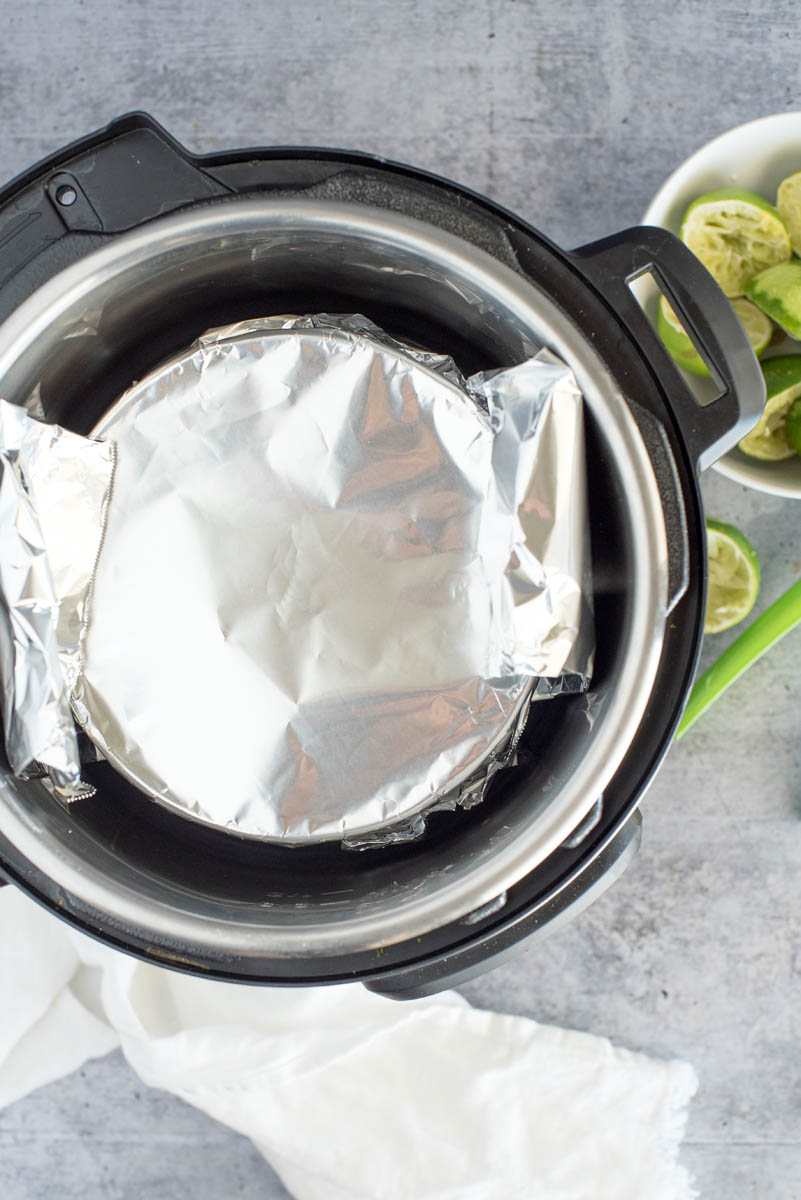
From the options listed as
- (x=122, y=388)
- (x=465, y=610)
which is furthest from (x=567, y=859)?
(x=122, y=388)

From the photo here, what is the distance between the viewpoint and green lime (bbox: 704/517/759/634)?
70 cm

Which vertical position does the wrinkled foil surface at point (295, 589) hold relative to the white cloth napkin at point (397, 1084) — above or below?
above

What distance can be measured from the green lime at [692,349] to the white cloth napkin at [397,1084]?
0.54 meters

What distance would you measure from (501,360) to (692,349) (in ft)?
0.60

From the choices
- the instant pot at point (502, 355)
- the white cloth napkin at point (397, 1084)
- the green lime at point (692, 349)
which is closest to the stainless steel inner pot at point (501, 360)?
the instant pot at point (502, 355)

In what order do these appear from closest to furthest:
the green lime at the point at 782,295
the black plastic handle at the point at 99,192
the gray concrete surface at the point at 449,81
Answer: the black plastic handle at the point at 99,192, the green lime at the point at 782,295, the gray concrete surface at the point at 449,81

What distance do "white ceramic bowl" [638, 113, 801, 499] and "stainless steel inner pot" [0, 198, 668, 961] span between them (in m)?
0.22

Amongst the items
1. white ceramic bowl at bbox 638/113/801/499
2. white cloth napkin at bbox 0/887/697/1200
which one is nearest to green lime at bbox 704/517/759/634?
white ceramic bowl at bbox 638/113/801/499

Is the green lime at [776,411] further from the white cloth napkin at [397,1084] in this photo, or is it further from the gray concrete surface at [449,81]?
the white cloth napkin at [397,1084]

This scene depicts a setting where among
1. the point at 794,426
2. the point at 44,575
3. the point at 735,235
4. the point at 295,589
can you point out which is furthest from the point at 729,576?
the point at 44,575

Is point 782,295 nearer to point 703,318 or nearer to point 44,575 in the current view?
point 703,318

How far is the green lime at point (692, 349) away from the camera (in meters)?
0.67

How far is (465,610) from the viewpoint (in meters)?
0.54

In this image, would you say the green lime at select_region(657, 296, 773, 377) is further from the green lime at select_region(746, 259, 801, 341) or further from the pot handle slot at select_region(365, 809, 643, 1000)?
the pot handle slot at select_region(365, 809, 643, 1000)
